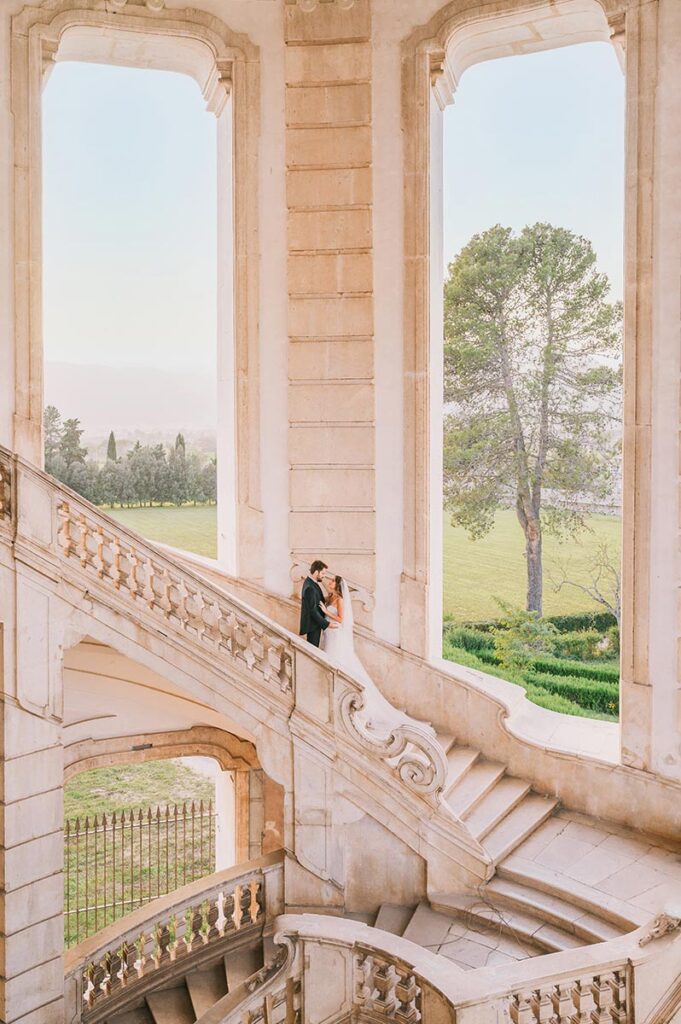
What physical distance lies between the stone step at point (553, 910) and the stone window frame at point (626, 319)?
6.55 ft

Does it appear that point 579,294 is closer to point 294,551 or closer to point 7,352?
point 294,551

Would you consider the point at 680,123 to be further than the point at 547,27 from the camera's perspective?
No

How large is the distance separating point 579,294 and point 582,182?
189cm

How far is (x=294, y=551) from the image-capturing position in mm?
10531

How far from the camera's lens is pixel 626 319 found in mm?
8930

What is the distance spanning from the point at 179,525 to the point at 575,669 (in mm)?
7227

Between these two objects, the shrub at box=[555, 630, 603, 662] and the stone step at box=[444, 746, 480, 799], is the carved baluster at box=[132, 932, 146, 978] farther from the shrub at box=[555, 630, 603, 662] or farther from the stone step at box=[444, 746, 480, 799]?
the shrub at box=[555, 630, 603, 662]

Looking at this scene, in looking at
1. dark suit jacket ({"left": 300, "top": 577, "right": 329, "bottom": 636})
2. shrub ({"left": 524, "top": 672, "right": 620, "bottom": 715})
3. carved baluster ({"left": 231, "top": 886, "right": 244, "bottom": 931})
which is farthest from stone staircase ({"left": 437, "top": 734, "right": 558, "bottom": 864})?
shrub ({"left": 524, "top": 672, "right": 620, "bottom": 715})

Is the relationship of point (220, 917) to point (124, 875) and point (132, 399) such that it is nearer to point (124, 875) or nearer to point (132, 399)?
point (124, 875)

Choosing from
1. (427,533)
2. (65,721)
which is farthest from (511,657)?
(65,721)

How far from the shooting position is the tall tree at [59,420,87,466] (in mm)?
15094

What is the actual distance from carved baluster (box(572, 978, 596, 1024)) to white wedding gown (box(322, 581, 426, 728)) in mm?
3470

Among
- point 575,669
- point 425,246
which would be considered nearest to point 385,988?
point 425,246

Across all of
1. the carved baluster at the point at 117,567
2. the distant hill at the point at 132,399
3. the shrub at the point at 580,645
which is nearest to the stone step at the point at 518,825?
the carved baluster at the point at 117,567
